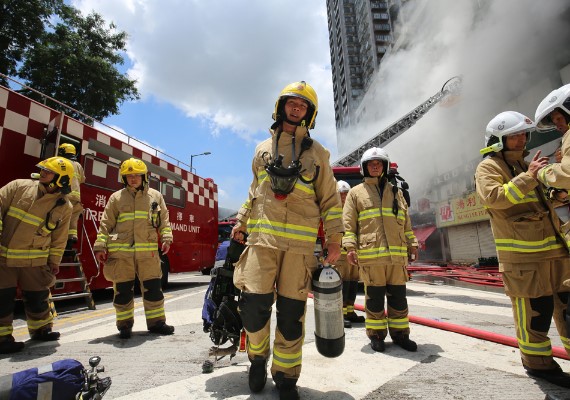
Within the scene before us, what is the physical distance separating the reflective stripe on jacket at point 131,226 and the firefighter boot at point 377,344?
2294mm

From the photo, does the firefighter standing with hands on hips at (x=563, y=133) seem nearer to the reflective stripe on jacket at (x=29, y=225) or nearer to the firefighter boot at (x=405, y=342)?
the firefighter boot at (x=405, y=342)

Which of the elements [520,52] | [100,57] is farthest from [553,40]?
[100,57]

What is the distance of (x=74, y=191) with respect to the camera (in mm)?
4141

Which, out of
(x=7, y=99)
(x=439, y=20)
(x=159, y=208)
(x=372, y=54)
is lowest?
(x=159, y=208)

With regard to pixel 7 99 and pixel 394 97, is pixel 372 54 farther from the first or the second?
pixel 7 99

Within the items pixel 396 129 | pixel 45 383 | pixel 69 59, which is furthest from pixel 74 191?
pixel 396 129

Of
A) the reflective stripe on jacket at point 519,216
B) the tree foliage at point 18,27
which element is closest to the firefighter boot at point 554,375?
the reflective stripe on jacket at point 519,216

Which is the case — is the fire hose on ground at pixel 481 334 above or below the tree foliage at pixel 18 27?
below

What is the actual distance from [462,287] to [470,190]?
10.2m

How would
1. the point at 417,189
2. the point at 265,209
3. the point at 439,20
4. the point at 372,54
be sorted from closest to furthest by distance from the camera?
the point at 265,209 → the point at 439,20 → the point at 417,189 → the point at 372,54

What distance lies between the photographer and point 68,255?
4.62 m

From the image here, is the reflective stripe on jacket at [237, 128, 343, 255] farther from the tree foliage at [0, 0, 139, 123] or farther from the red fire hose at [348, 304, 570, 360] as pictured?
the tree foliage at [0, 0, 139, 123]

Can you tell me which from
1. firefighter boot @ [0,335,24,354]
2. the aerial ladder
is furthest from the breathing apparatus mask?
the aerial ladder

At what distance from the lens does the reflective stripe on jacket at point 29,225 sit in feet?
9.55
